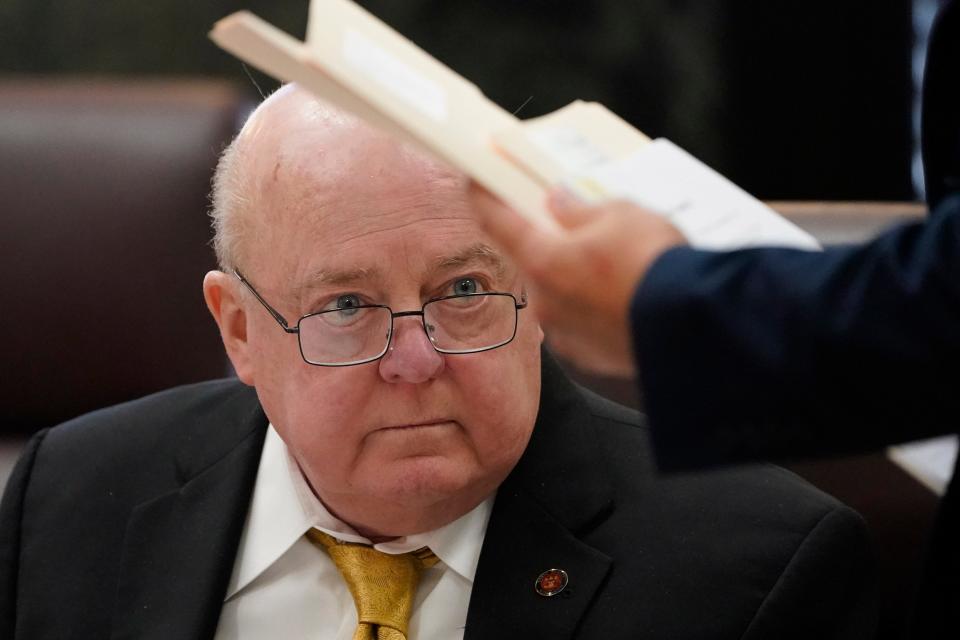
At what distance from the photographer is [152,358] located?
116 inches

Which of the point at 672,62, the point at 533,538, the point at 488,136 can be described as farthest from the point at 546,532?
the point at 672,62

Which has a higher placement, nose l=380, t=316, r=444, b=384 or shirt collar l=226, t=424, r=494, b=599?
nose l=380, t=316, r=444, b=384

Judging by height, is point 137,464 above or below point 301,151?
below

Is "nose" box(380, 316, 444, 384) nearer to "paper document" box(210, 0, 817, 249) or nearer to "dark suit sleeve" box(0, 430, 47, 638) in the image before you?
"paper document" box(210, 0, 817, 249)

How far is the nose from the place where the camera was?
1735mm

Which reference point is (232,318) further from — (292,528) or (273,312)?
(292,528)

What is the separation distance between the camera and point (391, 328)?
5.85 feet

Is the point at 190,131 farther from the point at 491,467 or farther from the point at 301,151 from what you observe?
the point at 491,467

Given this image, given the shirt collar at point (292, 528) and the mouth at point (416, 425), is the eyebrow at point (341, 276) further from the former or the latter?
the shirt collar at point (292, 528)

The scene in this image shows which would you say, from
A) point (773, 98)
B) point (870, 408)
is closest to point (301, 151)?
point (870, 408)

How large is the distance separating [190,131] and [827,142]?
73.0 inches

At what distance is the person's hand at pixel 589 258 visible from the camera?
1067 mm

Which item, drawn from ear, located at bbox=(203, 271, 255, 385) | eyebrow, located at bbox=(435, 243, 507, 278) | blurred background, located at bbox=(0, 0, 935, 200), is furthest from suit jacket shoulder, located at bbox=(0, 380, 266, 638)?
blurred background, located at bbox=(0, 0, 935, 200)

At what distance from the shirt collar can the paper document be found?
0.85 m
